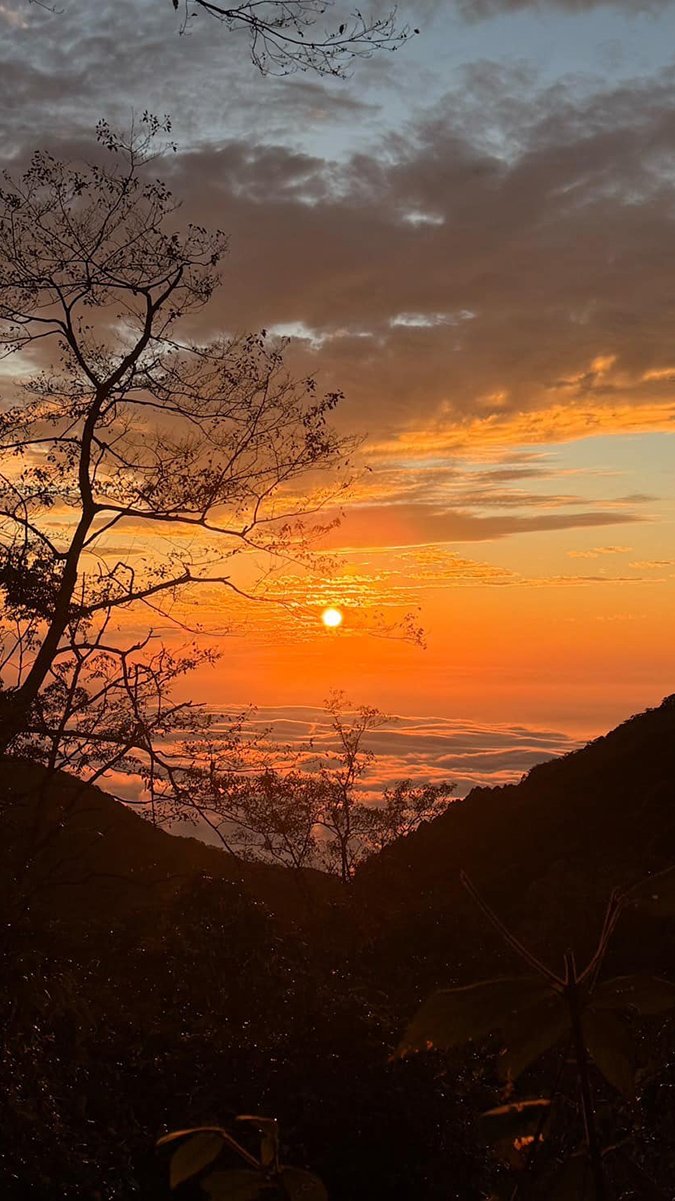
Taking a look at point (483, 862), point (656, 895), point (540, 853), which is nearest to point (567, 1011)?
point (656, 895)

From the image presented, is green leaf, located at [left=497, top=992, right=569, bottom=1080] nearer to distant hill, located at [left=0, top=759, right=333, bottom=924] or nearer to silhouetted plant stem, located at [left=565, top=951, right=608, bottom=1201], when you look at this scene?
silhouetted plant stem, located at [left=565, top=951, right=608, bottom=1201]

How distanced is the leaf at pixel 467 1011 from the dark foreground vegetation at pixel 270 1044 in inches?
5.7

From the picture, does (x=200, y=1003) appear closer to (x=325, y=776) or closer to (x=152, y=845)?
(x=325, y=776)

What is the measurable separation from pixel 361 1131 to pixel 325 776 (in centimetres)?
2981

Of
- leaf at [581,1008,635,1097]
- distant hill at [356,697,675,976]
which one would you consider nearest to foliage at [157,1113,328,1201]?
leaf at [581,1008,635,1097]

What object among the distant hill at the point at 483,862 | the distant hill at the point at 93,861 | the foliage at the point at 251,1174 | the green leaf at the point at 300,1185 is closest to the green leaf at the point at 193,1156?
the foliage at the point at 251,1174

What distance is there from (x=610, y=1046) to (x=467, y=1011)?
19 centimetres

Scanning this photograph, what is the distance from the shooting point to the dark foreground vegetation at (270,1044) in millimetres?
5883

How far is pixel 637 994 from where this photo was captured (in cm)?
133

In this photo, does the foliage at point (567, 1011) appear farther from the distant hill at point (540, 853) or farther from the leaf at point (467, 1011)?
the distant hill at point (540, 853)

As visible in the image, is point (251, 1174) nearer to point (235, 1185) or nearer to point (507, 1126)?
point (235, 1185)

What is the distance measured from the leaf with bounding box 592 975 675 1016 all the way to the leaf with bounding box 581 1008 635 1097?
0.02 m

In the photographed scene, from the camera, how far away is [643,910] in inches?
49.6

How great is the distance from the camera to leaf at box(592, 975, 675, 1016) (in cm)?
131
